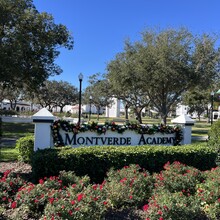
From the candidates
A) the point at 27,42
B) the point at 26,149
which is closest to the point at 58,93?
the point at 27,42

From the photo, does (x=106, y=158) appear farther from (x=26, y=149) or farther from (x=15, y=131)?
(x=15, y=131)

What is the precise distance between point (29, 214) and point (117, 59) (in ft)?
78.2

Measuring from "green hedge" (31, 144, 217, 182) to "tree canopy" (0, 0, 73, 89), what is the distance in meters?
14.7

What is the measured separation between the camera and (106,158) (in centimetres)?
651

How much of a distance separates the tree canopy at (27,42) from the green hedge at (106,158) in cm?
1469

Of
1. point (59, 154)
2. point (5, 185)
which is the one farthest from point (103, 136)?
point (5, 185)

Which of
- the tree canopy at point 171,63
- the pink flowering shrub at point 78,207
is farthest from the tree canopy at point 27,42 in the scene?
the pink flowering shrub at point 78,207

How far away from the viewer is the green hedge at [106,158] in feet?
20.1

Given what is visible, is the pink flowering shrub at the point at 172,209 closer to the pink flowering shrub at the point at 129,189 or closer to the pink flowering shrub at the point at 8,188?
the pink flowering shrub at the point at 129,189

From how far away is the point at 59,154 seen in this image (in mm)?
6203

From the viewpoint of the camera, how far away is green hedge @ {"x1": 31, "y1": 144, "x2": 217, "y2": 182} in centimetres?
611

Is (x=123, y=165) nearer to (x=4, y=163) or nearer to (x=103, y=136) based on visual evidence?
(x=103, y=136)

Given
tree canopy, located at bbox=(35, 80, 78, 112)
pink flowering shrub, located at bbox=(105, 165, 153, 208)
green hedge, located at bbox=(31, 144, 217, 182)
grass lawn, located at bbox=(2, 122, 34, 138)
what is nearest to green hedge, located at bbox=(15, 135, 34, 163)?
green hedge, located at bbox=(31, 144, 217, 182)

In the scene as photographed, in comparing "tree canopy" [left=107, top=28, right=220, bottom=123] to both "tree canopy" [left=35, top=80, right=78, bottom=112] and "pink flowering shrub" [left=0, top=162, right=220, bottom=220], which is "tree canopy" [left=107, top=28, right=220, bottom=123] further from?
"tree canopy" [left=35, top=80, right=78, bottom=112]
